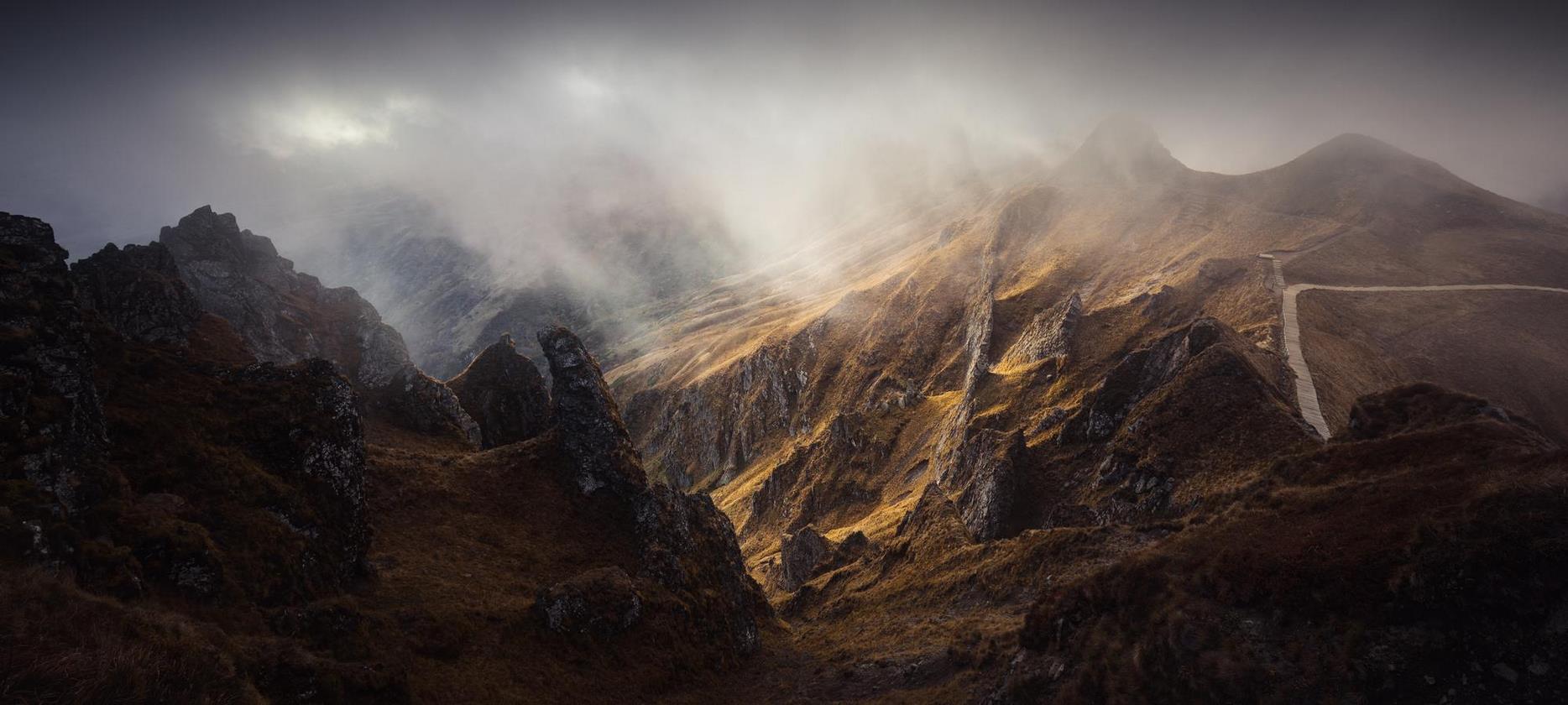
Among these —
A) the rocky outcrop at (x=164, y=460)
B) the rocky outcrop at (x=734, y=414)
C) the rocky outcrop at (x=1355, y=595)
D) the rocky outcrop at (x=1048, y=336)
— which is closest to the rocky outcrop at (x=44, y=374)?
the rocky outcrop at (x=164, y=460)

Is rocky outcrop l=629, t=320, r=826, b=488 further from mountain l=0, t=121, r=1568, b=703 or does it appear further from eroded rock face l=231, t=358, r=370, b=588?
eroded rock face l=231, t=358, r=370, b=588

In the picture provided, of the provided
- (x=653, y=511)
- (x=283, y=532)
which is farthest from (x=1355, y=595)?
(x=283, y=532)

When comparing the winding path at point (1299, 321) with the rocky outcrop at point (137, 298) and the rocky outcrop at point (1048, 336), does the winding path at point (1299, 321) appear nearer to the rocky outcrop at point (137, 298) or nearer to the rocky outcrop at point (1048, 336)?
the rocky outcrop at point (1048, 336)

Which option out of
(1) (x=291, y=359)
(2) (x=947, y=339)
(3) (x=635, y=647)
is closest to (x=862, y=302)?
(2) (x=947, y=339)

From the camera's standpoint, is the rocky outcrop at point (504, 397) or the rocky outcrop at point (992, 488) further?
the rocky outcrop at point (504, 397)

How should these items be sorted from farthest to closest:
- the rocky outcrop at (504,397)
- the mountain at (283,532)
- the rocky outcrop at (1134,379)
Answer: the rocky outcrop at (504,397) < the rocky outcrop at (1134,379) < the mountain at (283,532)

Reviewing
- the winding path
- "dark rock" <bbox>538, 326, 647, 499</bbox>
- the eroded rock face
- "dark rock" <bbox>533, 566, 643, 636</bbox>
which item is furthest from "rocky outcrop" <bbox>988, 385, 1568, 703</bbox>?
the eroded rock face
